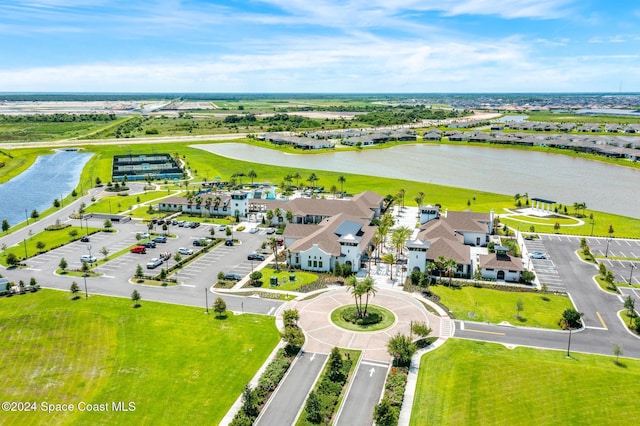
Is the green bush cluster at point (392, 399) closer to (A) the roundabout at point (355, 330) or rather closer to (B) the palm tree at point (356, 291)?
(A) the roundabout at point (355, 330)

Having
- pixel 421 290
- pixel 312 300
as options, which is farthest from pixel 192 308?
pixel 421 290

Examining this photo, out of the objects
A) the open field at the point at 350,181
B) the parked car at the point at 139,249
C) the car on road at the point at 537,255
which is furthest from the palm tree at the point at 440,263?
the parked car at the point at 139,249

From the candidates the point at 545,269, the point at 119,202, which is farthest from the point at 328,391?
the point at 119,202

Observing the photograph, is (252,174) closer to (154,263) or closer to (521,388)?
(154,263)

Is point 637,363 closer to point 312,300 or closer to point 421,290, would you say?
point 421,290

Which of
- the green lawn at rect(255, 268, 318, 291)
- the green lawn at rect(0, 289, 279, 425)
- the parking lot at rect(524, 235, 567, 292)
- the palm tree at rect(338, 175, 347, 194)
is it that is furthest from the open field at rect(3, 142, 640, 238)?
the green lawn at rect(0, 289, 279, 425)

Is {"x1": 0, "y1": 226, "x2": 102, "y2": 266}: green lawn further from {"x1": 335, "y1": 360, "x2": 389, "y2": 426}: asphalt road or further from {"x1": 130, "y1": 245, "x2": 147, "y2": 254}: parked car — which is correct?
{"x1": 335, "y1": 360, "x2": 389, "y2": 426}: asphalt road

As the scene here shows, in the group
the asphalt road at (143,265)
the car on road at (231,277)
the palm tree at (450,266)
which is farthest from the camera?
the car on road at (231,277)
